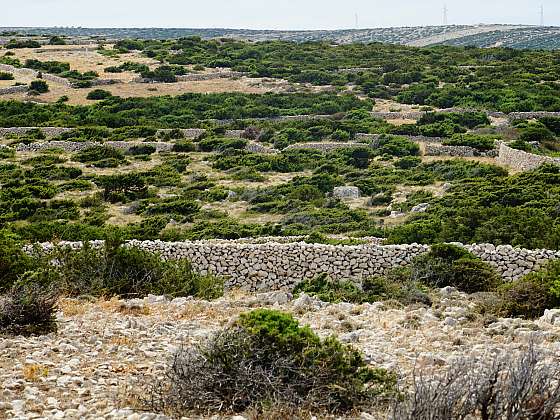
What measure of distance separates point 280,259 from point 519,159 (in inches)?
627

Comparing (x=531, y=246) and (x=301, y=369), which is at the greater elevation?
(x=301, y=369)

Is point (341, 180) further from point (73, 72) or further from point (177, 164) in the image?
point (73, 72)

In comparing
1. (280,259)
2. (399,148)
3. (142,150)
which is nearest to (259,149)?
(142,150)

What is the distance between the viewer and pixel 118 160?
32844 mm

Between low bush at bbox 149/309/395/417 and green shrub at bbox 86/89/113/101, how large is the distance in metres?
46.3

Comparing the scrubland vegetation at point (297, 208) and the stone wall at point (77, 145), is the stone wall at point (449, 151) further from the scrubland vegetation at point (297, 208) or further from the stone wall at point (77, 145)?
the stone wall at point (77, 145)

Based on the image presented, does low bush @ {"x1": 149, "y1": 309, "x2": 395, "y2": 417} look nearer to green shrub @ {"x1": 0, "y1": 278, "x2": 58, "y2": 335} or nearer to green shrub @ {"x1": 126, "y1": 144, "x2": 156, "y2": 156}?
green shrub @ {"x1": 0, "y1": 278, "x2": 58, "y2": 335}

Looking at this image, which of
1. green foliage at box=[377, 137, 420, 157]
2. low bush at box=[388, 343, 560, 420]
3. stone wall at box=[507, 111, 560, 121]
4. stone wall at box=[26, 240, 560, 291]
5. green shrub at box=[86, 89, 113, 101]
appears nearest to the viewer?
low bush at box=[388, 343, 560, 420]

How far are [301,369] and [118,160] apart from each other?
27.5 m

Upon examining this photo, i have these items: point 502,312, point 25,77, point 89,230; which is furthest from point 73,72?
point 502,312

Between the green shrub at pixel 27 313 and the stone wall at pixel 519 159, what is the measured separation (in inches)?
811

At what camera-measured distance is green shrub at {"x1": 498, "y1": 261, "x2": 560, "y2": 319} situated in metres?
9.98

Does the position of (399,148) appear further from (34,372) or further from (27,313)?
(34,372)

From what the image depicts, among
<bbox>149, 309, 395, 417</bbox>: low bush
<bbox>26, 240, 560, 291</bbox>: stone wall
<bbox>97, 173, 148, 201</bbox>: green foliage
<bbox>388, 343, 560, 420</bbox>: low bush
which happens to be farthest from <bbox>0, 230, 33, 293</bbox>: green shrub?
<bbox>97, 173, 148, 201</bbox>: green foliage
